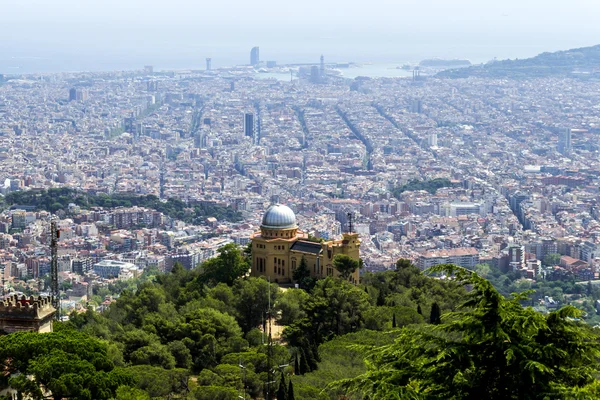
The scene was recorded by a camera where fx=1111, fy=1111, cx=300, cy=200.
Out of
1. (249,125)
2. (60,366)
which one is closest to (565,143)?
(249,125)

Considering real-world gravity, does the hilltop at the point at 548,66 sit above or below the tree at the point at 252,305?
above

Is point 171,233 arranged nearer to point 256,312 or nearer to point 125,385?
point 256,312

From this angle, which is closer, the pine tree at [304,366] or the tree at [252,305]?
the pine tree at [304,366]

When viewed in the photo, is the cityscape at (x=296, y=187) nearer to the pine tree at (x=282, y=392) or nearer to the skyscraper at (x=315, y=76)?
the pine tree at (x=282, y=392)

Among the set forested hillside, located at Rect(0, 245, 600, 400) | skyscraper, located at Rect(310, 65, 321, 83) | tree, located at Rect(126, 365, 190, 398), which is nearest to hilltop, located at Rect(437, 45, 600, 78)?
skyscraper, located at Rect(310, 65, 321, 83)

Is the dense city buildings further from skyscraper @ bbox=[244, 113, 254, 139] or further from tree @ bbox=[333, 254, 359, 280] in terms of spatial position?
tree @ bbox=[333, 254, 359, 280]

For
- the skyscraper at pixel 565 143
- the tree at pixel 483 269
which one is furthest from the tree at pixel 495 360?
the skyscraper at pixel 565 143

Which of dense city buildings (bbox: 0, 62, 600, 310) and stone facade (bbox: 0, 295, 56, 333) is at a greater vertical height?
stone facade (bbox: 0, 295, 56, 333)
